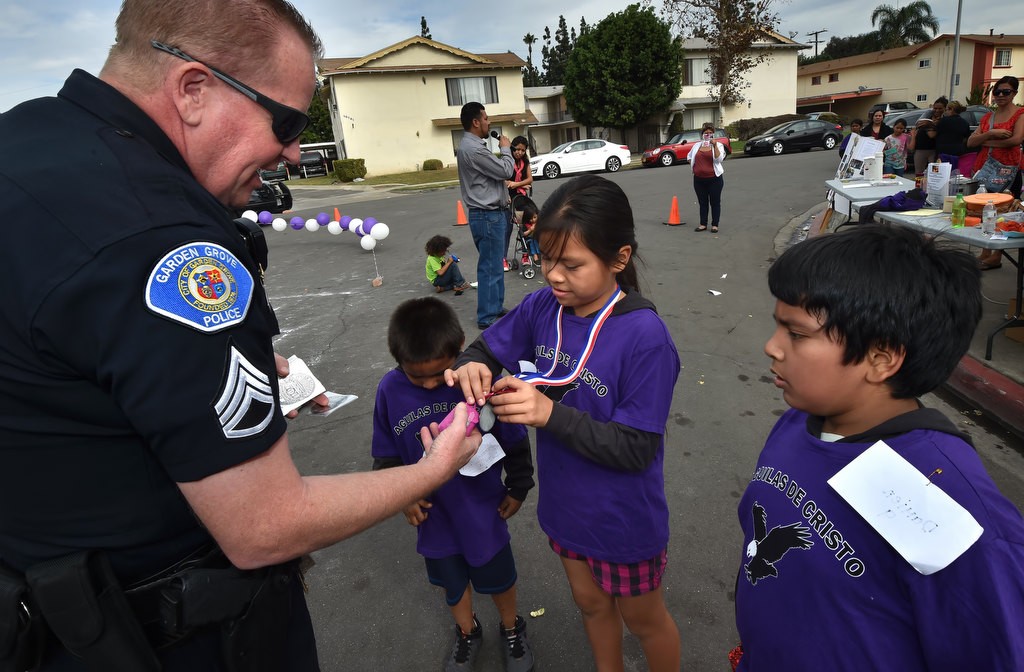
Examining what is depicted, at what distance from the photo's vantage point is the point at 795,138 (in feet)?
76.0

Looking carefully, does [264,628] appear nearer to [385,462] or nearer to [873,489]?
[385,462]

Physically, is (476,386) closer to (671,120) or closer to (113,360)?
(113,360)

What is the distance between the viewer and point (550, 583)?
2.71 meters

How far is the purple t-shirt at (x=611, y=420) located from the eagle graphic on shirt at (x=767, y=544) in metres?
0.37

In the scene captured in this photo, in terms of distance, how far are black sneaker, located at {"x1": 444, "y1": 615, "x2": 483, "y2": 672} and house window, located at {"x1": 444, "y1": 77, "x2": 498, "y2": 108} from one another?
34.9 m

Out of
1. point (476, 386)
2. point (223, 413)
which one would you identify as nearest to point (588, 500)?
point (476, 386)

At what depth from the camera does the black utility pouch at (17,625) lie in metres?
1.02

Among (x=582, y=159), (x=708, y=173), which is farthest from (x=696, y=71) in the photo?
(x=708, y=173)

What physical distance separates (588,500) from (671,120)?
37.2m

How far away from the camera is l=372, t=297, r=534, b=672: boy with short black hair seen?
2.05m

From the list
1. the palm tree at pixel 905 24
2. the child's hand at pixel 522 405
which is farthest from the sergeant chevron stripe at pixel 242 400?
the palm tree at pixel 905 24

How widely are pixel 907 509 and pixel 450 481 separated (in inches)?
56.8

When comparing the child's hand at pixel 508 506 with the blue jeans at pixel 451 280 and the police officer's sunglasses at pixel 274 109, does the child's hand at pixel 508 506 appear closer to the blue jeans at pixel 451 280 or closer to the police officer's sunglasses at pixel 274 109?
the police officer's sunglasses at pixel 274 109

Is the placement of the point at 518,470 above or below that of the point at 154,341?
below
